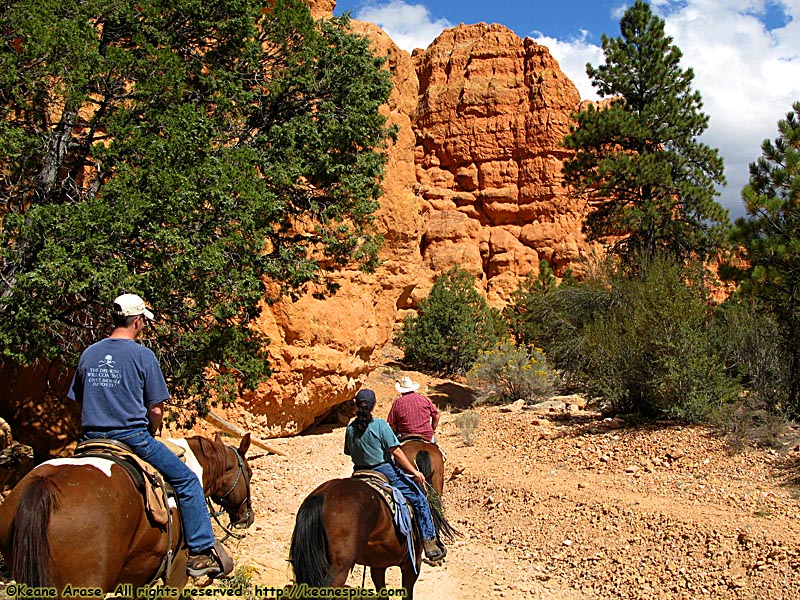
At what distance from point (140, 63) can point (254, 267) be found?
3189 mm

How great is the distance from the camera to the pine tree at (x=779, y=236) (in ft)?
42.5

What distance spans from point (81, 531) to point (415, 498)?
3072 mm

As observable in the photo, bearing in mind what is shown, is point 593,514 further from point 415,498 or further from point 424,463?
point 415,498

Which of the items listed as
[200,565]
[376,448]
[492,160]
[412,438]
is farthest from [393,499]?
[492,160]

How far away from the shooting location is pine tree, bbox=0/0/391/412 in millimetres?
7164

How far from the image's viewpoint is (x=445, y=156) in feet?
160

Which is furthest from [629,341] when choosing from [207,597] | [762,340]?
[207,597]

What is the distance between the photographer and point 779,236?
13117 mm

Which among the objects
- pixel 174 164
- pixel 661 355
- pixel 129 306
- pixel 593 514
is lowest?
pixel 593 514

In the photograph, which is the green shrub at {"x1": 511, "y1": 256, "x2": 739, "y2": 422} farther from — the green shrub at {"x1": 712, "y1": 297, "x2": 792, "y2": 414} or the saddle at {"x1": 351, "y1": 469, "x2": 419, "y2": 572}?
the saddle at {"x1": 351, "y1": 469, "x2": 419, "y2": 572}

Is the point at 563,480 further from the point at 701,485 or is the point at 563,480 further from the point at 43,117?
the point at 43,117

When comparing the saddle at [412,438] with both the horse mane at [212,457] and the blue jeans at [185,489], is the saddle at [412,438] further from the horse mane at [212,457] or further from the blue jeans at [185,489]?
the blue jeans at [185,489]

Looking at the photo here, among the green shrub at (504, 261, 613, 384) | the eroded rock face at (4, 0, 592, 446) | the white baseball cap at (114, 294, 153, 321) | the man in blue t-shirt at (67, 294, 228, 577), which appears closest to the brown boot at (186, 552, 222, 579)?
the man in blue t-shirt at (67, 294, 228, 577)

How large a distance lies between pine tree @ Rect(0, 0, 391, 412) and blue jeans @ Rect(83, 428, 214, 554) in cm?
261
